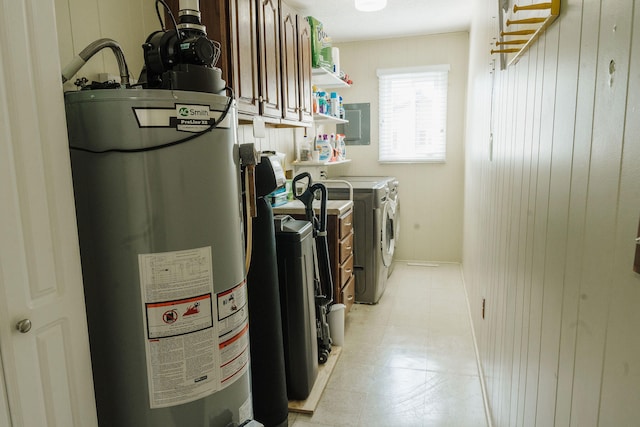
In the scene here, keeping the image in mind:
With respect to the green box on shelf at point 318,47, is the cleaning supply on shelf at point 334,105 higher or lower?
lower

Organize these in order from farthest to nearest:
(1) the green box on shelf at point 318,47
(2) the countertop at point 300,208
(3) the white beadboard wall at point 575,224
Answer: (1) the green box on shelf at point 318,47 < (2) the countertop at point 300,208 < (3) the white beadboard wall at point 575,224

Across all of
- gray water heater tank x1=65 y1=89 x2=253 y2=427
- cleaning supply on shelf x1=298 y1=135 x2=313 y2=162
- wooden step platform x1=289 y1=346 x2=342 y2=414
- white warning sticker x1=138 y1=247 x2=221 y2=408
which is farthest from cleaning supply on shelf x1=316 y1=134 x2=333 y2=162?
white warning sticker x1=138 y1=247 x2=221 y2=408

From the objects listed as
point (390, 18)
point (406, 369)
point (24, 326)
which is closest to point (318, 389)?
point (406, 369)

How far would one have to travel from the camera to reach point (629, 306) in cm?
62

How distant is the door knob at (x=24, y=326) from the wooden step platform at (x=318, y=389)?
1.55 meters

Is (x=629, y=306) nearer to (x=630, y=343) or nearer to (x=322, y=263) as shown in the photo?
(x=630, y=343)

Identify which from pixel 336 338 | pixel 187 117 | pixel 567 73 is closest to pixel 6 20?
pixel 187 117

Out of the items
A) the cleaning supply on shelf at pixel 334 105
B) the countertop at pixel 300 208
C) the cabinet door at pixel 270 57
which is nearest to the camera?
the cabinet door at pixel 270 57

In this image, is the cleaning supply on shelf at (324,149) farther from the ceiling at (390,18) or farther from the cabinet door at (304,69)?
the ceiling at (390,18)

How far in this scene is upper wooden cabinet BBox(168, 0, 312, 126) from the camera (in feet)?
6.32

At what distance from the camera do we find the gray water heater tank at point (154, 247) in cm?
103

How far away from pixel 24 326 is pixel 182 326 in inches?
14.2

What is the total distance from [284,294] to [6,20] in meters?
1.57

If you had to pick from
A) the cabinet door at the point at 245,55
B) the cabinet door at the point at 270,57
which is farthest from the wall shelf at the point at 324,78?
the cabinet door at the point at 245,55
